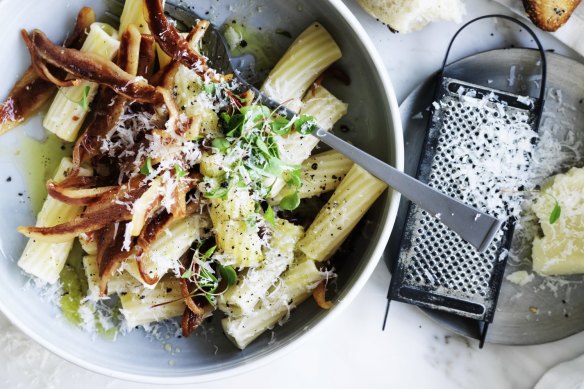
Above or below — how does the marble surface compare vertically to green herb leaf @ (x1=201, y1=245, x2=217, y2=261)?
below

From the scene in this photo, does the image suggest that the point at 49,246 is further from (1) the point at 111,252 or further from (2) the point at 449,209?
(2) the point at 449,209

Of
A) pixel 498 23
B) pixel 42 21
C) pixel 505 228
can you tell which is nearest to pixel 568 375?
pixel 505 228

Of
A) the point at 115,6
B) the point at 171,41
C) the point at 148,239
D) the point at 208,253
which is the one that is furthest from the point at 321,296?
the point at 115,6

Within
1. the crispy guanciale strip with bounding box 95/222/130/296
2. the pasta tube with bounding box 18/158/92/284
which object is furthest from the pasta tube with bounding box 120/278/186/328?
the pasta tube with bounding box 18/158/92/284

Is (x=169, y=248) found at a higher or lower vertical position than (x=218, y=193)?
lower

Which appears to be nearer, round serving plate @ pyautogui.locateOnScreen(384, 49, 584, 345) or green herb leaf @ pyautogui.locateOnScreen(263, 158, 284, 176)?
green herb leaf @ pyautogui.locateOnScreen(263, 158, 284, 176)

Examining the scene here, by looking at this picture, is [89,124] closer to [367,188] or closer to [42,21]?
[42,21]

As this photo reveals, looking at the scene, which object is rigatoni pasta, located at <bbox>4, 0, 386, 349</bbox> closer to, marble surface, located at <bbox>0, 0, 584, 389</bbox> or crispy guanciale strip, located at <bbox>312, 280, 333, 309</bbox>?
crispy guanciale strip, located at <bbox>312, 280, 333, 309</bbox>
